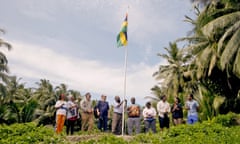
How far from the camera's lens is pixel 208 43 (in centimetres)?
2202

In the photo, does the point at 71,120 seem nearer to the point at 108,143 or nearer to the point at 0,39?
the point at 108,143

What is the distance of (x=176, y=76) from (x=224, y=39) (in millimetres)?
12443

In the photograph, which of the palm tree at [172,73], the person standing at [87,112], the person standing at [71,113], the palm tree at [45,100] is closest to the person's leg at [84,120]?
the person standing at [87,112]

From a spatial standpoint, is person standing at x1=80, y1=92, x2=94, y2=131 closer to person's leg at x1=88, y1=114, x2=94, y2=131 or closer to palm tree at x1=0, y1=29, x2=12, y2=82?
person's leg at x1=88, y1=114, x2=94, y2=131

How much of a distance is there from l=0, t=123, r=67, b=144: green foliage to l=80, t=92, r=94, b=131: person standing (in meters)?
4.70

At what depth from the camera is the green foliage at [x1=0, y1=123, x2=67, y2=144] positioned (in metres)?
5.81

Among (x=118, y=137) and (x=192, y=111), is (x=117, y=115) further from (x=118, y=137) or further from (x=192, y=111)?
(x=118, y=137)

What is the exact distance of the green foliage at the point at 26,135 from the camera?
5809mm

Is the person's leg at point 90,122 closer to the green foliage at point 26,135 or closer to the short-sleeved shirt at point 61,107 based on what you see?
the short-sleeved shirt at point 61,107

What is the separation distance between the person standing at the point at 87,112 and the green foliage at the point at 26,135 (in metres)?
4.70

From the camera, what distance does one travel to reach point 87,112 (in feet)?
37.8

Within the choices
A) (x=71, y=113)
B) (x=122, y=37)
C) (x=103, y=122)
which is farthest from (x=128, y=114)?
(x=122, y=37)

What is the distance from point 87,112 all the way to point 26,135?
5.51 metres

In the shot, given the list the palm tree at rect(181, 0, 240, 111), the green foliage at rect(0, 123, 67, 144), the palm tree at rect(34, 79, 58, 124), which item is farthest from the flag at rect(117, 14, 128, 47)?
the palm tree at rect(34, 79, 58, 124)
